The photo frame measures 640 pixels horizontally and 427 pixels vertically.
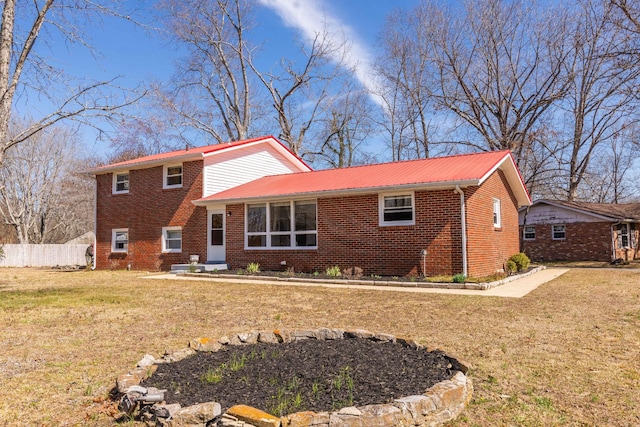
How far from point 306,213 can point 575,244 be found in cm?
1823

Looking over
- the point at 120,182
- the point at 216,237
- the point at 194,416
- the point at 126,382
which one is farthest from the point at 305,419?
the point at 120,182

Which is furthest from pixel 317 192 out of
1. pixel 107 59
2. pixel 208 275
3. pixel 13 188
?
pixel 13 188

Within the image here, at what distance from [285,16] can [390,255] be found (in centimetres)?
1957

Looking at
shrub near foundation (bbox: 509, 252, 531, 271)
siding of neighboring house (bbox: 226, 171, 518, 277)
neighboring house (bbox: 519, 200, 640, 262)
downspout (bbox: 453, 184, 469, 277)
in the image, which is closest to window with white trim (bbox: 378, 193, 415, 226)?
siding of neighboring house (bbox: 226, 171, 518, 277)

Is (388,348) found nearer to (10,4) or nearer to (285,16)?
(10,4)

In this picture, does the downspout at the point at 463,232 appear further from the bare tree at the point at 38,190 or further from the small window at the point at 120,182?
the bare tree at the point at 38,190

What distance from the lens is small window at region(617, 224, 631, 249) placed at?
992 inches

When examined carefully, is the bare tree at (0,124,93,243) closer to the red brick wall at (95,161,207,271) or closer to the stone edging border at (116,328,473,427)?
the red brick wall at (95,161,207,271)

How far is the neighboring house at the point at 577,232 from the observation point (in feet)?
79.7

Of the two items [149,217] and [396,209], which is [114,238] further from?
[396,209]

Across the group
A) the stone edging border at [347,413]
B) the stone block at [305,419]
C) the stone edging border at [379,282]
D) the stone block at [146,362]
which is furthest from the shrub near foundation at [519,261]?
the stone block at [305,419]

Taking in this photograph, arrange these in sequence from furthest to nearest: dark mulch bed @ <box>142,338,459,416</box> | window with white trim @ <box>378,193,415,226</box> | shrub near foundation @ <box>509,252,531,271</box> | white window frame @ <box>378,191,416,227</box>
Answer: shrub near foundation @ <box>509,252,531,271</box> → window with white trim @ <box>378,193,415,226</box> → white window frame @ <box>378,191,416,227</box> → dark mulch bed @ <box>142,338,459,416</box>

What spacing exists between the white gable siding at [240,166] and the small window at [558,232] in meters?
16.3

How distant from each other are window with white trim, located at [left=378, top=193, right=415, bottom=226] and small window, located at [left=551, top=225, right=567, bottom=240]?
1682 cm
